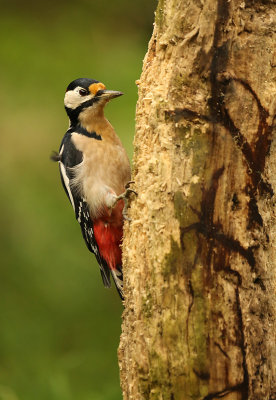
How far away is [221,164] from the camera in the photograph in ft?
8.56

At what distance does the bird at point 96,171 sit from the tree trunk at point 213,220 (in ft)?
3.54

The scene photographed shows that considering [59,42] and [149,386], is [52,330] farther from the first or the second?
[149,386]

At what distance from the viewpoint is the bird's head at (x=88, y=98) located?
3877 mm

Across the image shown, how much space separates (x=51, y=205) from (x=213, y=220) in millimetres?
2531

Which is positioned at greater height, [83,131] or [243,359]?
[83,131]

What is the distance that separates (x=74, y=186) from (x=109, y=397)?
1.58 m

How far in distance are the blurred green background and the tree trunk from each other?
1.67m

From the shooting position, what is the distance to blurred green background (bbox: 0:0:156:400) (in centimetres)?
480

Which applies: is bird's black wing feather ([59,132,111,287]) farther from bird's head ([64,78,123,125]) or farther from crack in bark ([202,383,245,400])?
crack in bark ([202,383,245,400])

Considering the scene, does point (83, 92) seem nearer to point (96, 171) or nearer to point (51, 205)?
point (96, 171)

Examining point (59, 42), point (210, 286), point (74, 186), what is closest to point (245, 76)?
point (210, 286)

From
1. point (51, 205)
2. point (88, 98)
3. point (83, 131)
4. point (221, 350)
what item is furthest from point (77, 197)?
point (221, 350)

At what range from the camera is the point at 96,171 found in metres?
3.82

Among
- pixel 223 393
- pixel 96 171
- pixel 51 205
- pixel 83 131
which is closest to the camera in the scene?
pixel 223 393
